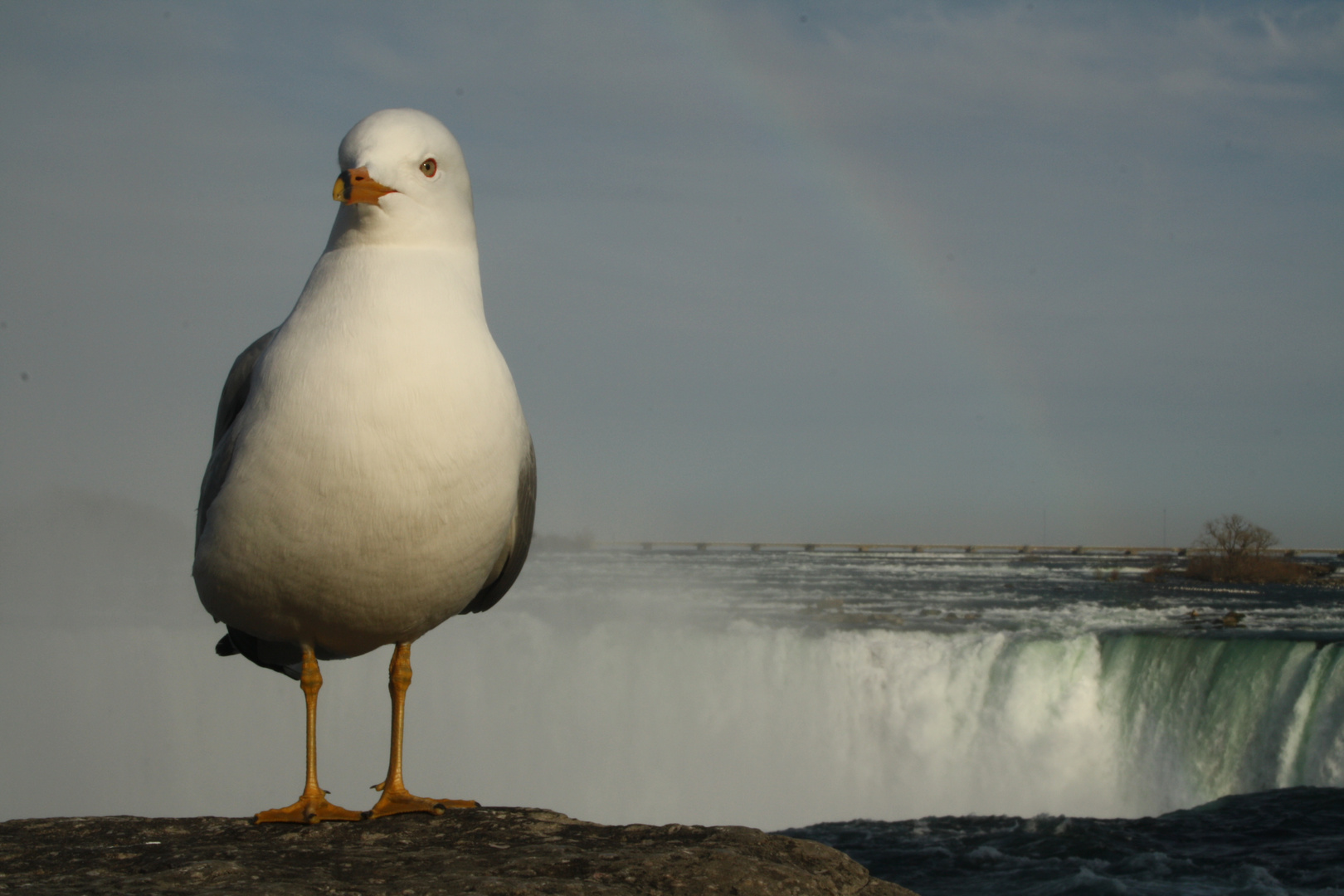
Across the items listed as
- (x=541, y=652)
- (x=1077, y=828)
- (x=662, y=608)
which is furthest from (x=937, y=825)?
(x=662, y=608)

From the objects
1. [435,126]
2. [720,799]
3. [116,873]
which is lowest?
[720,799]

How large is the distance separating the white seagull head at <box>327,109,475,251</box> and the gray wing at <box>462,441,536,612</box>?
0.84 metres

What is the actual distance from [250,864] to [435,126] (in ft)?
7.58

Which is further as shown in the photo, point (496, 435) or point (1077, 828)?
point (1077, 828)

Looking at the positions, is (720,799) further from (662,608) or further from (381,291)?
(381,291)

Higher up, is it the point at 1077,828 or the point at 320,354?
the point at 320,354

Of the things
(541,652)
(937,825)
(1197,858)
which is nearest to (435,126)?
(1197,858)

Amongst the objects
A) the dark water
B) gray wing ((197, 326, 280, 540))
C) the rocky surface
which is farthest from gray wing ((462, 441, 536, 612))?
the dark water

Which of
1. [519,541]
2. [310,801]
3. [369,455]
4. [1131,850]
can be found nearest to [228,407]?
[369,455]

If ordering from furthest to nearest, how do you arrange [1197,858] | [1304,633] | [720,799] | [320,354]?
1. [1304,633]
2. [720,799]
3. [1197,858]
4. [320,354]

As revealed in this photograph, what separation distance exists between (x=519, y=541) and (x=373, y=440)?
953 millimetres

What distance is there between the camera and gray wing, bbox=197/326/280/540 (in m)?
3.73

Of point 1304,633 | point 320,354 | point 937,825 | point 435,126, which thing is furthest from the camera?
point 1304,633

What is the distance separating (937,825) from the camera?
1714 centimetres
